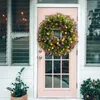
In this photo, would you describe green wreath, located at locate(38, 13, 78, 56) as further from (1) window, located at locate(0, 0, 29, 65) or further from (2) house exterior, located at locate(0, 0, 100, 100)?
(1) window, located at locate(0, 0, 29, 65)

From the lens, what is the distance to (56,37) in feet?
18.3

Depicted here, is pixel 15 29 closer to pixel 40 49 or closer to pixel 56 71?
pixel 40 49

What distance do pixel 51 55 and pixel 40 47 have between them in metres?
0.29

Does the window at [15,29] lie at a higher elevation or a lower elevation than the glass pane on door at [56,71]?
higher

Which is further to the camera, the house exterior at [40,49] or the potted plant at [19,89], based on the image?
the house exterior at [40,49]

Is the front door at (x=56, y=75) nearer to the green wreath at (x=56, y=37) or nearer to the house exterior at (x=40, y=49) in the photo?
the house exterior at (x=40, y=49)

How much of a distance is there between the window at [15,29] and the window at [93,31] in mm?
1294

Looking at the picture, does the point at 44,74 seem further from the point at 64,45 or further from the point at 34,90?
the point at 64,45

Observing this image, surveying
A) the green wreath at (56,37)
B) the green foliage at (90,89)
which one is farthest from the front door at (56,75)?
the green foliage at (90,89)

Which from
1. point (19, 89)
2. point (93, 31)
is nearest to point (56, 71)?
point (19, 89)

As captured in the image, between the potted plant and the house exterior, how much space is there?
110mm

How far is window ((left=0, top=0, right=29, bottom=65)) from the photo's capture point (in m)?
5.60

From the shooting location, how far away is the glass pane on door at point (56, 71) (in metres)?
5.68

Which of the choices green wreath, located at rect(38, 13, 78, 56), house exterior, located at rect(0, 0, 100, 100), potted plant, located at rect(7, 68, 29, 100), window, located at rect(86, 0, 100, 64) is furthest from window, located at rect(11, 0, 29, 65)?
window, located at rect(86, 0, 100, 64)
